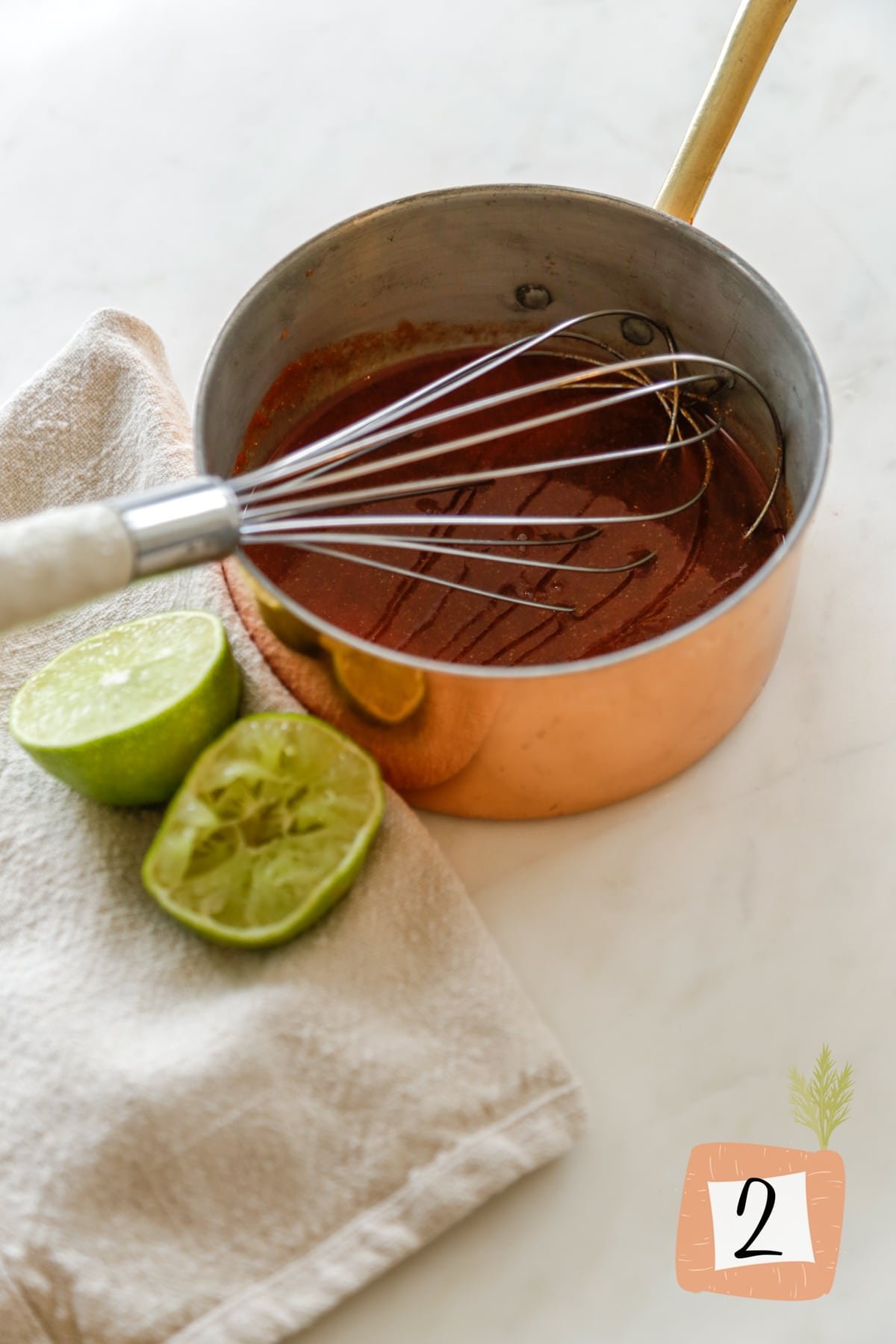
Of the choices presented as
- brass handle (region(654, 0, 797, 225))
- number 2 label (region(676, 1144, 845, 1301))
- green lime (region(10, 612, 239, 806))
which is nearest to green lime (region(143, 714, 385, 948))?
green lime (region(10, 612, 239, 806))

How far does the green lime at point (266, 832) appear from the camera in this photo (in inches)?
19.4

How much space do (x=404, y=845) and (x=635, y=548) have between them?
19 cm

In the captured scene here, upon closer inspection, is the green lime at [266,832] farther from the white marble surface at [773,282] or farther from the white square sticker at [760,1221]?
the white square sticker at [760,1221]

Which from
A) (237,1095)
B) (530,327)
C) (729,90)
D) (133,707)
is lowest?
(237,1095)

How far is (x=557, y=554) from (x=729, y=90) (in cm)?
22

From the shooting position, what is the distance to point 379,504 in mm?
633

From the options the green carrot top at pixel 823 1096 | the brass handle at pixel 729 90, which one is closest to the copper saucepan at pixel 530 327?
the brass handle at pixel 729 90

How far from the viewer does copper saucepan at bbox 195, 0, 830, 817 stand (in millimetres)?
471

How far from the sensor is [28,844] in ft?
1.77

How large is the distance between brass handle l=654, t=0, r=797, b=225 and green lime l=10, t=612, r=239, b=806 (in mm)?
296

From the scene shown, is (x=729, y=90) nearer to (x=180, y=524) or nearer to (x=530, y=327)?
(x=530, y=327)

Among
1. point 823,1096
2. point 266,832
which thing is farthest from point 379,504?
point 823,1096

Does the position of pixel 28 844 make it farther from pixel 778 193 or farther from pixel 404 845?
pixel 778 193

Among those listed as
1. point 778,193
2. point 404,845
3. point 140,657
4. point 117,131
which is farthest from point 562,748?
point 117,131
